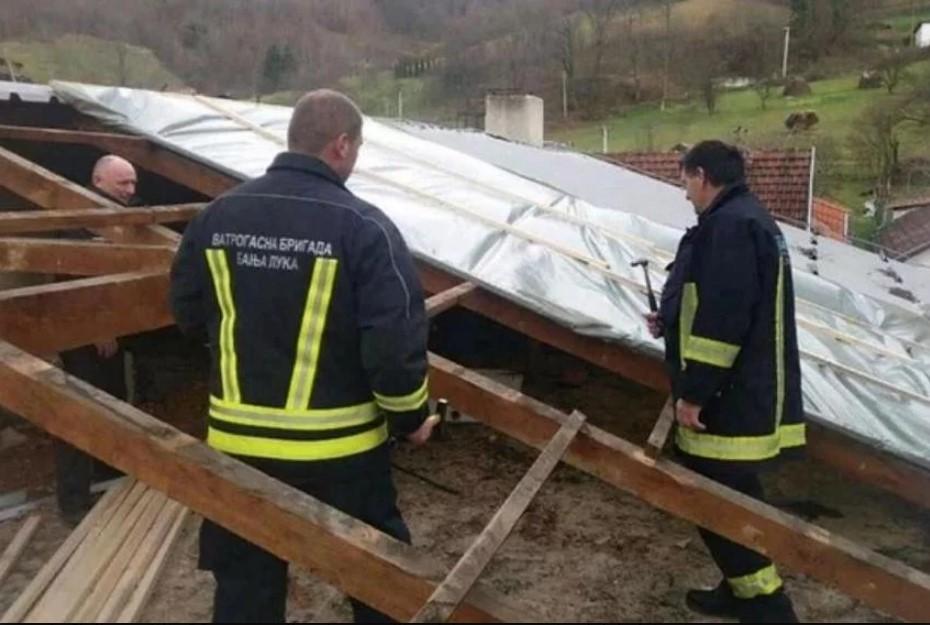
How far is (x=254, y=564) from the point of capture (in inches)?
91.3

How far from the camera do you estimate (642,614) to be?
11.3ft

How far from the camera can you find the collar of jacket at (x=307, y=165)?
231 centimetres

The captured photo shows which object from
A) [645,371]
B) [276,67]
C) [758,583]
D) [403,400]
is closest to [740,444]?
[758,583]

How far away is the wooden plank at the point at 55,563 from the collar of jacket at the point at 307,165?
152 cm

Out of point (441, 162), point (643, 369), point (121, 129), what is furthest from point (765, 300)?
point (121, 129)

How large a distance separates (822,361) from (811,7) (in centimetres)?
5716

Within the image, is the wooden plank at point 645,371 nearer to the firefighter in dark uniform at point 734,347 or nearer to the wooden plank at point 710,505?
the firefighter in dark uniform at point 734,347

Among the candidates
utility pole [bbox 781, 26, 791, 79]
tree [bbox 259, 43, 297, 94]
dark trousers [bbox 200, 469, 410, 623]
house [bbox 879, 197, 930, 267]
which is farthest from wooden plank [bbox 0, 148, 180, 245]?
utility pole [bbox 781, 26, 791, 79]

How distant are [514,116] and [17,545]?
1347 centimetres

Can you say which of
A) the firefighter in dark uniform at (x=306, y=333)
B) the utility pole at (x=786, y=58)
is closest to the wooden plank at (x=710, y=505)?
the firefighter in dark uniform at (x=306, y=333)

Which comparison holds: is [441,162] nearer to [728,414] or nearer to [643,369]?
[643,369]

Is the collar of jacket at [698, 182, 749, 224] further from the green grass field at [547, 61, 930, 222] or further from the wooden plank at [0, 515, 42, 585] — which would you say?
the green grass field at [547, 61, 930, 222]

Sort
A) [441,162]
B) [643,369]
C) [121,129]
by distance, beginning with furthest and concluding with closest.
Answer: [441,162] < [121,129] < [643,369]

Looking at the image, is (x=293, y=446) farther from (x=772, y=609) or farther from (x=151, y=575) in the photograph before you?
(x=772, y=609)
